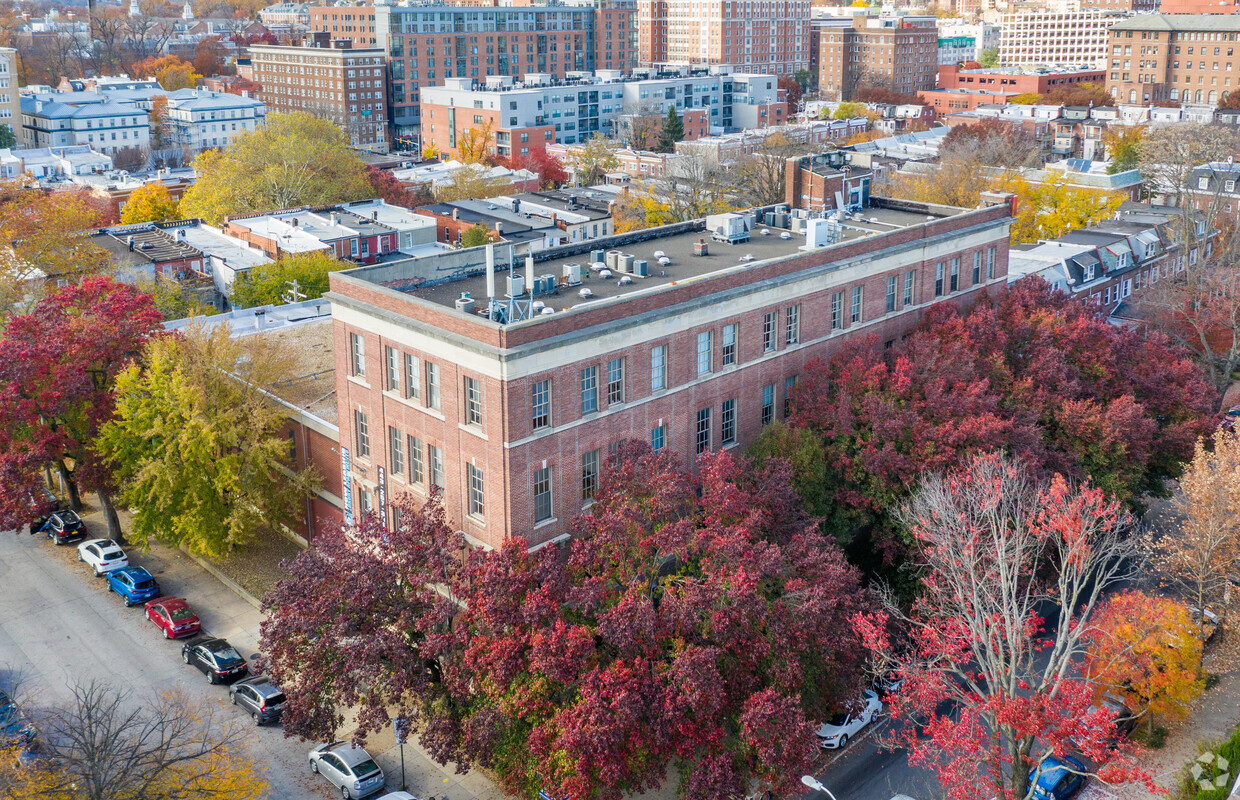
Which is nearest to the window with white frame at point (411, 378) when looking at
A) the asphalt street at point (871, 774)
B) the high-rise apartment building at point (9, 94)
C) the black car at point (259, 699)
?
the black car at point (259, 699)

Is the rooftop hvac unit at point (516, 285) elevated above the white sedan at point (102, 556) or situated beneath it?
elevated above

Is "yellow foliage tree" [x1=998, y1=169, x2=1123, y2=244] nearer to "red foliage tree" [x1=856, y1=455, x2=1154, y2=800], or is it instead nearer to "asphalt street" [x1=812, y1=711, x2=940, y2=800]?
"red foliage tree" [x1=856, y1=455, x2=1154, y2=800]

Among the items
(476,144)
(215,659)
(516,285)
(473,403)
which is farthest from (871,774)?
(476,144)

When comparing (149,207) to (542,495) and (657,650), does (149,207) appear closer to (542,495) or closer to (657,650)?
(542,495)

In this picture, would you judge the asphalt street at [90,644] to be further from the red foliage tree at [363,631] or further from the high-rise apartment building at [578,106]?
the high-rise apartment building at [578,106]

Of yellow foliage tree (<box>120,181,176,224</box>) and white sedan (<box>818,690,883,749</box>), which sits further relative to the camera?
yellow foliage tree (<box>120,181,176,224</box>)

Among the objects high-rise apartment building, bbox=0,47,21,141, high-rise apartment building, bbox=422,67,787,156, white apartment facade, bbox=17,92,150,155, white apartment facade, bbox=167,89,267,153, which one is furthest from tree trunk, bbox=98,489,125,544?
high-rise apartment building, bbox=0,47,21,141
